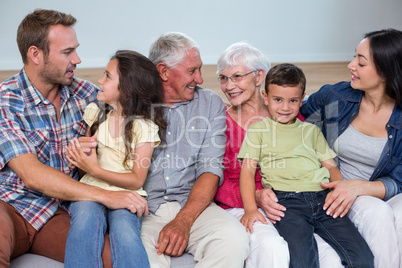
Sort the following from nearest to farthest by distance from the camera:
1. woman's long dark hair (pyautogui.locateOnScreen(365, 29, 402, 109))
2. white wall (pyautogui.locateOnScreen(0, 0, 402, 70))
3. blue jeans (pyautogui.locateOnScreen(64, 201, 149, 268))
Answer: blue jeans (pyautogui.locateOnScreen(64, 201, 149, 268)) < woman's long dark hair (pyautogui.locateOnScreen(365, 29, 402, 109)) < white wall (pyautogui.locateOnScreen(0, 0, 402, 70))

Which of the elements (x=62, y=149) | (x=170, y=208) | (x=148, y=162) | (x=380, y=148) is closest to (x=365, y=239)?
(x=380, y=148)

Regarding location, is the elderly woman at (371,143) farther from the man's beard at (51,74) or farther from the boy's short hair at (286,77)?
the man's beard at (51,74)

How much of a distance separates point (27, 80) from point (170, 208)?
0.88 metres

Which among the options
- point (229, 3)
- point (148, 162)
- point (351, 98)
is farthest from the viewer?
point (229, 3)

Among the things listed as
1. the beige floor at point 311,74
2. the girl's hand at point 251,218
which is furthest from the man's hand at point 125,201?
the beige floor at point 311,74

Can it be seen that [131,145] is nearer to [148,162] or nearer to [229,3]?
Result: [148,162]

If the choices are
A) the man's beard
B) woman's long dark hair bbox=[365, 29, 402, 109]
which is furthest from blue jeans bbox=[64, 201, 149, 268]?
woman's long dark hair bbox=[365, 29, 402, 109]

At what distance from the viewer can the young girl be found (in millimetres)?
1715

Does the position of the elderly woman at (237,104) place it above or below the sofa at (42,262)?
above

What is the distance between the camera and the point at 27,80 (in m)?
1.99

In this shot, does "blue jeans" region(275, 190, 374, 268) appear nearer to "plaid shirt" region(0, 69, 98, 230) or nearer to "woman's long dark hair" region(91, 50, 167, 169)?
"woman's long dark hair" region(91, 50, 167, 169)

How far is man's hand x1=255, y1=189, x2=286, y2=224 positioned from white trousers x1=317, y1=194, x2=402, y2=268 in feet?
0.68

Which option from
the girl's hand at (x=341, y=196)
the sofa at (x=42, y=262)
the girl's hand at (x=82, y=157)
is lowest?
the sofa at (x=42, y=262)

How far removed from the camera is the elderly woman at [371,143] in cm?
192
